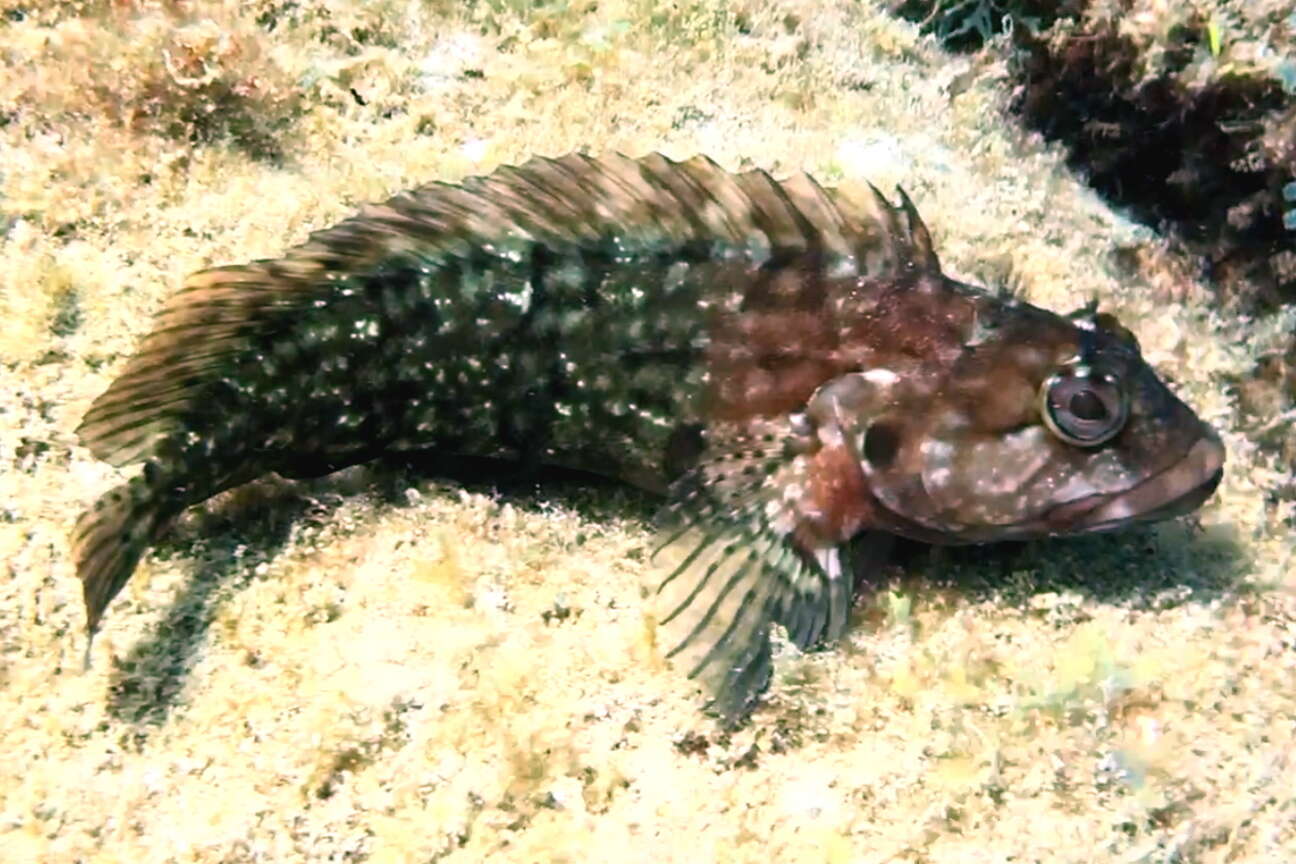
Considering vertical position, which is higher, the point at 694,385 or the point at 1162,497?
the point at 1162,497

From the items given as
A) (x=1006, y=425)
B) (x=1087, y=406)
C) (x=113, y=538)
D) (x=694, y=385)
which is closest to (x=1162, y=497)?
(x=1087, y=406)

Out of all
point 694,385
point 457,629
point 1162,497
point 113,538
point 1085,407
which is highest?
point 1085,407

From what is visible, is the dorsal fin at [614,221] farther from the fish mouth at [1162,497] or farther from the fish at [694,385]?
the fish mouth at [1162,497]

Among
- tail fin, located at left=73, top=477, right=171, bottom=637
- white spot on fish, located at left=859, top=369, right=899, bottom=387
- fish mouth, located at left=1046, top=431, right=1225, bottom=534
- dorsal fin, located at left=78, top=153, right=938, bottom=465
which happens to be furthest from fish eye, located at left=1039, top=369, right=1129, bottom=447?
tail fin, located at left=73, top=477, right=171, bottom=637

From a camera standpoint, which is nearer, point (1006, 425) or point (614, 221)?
point (1006, 425)

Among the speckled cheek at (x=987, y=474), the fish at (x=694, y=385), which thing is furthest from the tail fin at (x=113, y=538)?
the speckled cheek at (x=987, y=474)

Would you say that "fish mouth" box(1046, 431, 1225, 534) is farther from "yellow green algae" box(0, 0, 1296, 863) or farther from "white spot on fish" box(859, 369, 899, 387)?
"white spot on fish" box(859, 369, 899, 387)

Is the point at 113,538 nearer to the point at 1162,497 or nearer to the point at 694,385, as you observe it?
the point at 694,385

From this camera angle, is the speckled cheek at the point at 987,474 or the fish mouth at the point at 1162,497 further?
the speckled cheek at the point at 987,474
